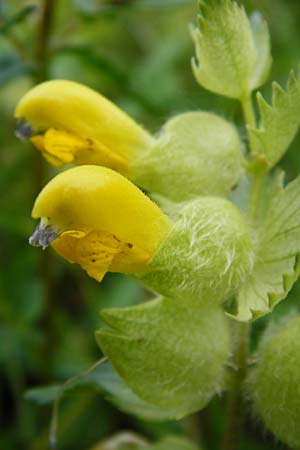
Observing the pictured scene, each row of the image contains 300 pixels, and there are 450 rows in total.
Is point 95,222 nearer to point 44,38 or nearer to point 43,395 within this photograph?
point 43,395

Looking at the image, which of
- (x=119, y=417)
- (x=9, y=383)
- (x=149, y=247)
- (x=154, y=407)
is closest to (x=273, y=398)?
(x=154, y=407)

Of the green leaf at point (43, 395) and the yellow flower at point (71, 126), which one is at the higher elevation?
the yellow flower at point (71, 126)

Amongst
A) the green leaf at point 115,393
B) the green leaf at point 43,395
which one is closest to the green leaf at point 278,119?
the green leaf at point 115,393

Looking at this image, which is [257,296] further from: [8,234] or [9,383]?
[8,234]

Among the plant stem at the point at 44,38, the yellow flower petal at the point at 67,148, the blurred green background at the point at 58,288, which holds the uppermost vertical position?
the yellow flower petal at the point at 67,148

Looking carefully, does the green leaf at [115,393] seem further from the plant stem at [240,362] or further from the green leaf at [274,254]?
the green leaf at [274,254]

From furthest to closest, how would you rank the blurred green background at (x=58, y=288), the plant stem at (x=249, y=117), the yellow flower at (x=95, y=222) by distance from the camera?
the blurred green background at (x=58, y=288) < the plant stem at (x=249, y=117) < the yellow flower at (x=95, y=222)

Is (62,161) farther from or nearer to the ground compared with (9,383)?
farther from the ground
